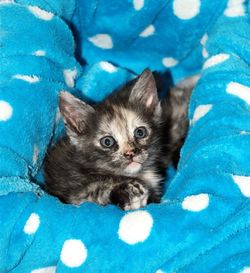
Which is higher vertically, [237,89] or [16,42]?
[237,89]

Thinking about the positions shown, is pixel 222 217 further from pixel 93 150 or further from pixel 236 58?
pixel 236 58

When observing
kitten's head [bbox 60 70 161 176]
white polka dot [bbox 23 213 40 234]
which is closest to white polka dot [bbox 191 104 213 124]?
kitten's head [bbox 60 70 161 176]

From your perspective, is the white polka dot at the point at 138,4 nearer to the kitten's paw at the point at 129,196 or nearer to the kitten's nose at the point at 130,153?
the kitten's nose at the point at 130,153

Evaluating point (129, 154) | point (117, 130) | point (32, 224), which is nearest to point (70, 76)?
point (117, 130)

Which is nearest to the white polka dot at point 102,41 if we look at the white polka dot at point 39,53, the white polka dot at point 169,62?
the white polka dot at point 169,62

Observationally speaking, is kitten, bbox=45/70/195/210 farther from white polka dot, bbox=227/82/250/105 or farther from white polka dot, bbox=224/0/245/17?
white polka dot, bbox=224/0/245/17

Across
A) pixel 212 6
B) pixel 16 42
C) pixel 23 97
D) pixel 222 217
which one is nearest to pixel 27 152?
pixel 23 97

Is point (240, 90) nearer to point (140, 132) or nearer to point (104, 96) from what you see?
point (140, 132)
